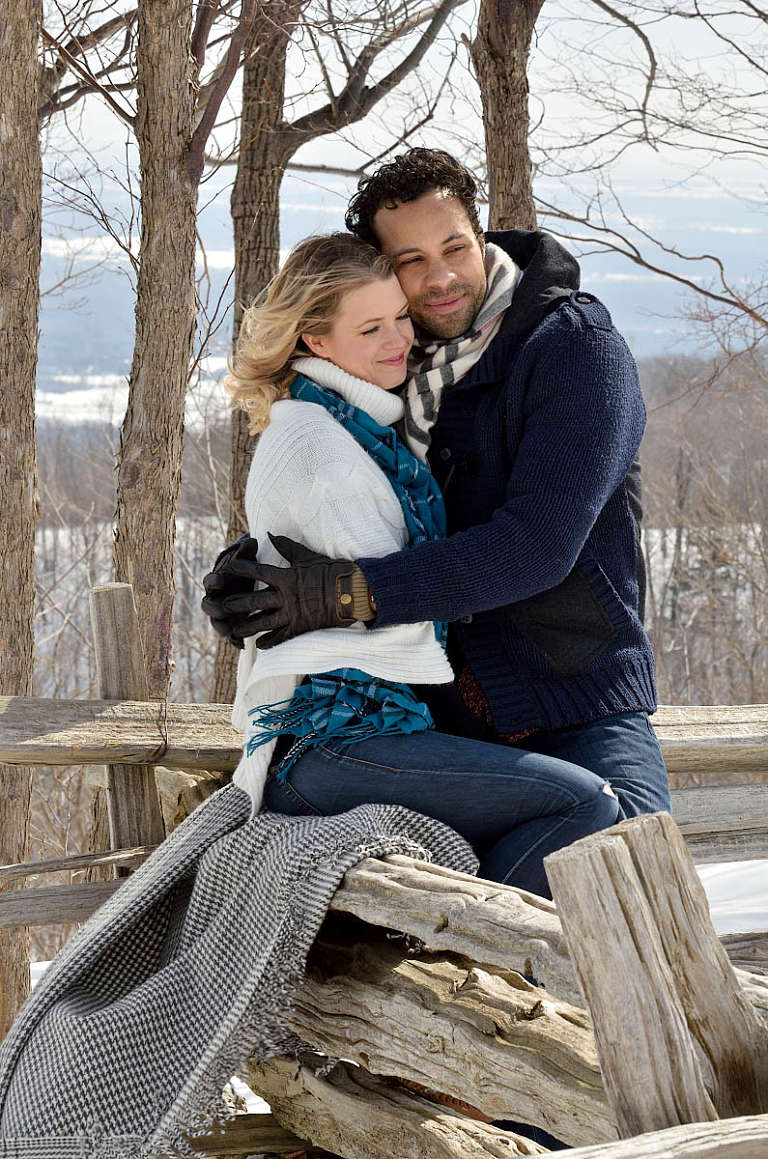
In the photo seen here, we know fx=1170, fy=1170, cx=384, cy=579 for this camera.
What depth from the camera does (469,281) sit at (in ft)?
10.3

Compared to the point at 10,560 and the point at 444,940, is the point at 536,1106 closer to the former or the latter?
the point at 444,940

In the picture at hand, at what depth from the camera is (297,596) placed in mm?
2713

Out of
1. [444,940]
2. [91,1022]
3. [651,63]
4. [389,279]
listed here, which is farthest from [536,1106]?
[651,63]

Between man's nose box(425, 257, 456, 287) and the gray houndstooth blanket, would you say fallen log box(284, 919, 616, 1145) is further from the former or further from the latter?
man's nose box(425, 257, 456, 287)

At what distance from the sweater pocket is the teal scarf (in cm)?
26

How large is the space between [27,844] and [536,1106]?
4018 millimetres

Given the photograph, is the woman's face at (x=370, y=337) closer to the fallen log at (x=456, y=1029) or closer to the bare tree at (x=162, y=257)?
the fallen log at (x=456, y=1029)

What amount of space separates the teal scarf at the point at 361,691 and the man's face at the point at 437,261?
39 cm

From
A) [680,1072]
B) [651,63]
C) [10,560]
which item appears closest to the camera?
[680,1072]

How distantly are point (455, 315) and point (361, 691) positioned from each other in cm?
108

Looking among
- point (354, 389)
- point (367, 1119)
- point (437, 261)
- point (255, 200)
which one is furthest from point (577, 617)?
point (255, 200)

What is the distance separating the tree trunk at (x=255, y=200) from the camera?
734 cm

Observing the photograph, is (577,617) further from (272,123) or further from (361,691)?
(272,123)

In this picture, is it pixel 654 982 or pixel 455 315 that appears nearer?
pixel 654 982
